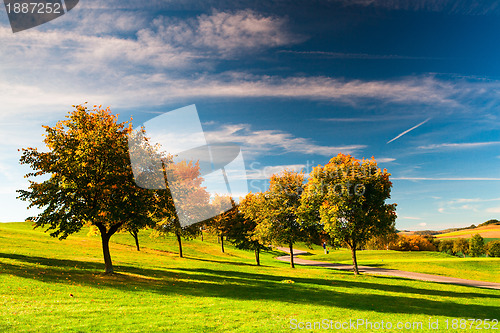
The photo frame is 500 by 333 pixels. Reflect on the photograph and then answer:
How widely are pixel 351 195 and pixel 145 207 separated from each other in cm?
2281

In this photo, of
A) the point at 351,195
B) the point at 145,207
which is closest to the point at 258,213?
the point at 351,195

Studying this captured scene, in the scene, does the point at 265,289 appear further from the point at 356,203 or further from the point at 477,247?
the point at 477,247

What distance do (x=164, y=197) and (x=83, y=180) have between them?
7.68 metres

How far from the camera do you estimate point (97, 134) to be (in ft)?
85.0

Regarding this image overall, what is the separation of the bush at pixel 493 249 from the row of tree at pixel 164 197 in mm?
107006

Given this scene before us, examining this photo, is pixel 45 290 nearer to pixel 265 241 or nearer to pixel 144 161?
pixel 144 161

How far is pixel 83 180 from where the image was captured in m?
24.9

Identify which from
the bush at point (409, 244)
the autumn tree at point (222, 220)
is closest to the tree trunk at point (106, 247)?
the autumn tree at point (222, 220)

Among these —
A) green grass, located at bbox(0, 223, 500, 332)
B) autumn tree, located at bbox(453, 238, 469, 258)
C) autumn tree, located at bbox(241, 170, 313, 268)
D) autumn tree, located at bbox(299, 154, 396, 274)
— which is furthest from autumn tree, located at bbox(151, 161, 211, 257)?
autumn tree, located at bbox(453, 238, 469, 258)

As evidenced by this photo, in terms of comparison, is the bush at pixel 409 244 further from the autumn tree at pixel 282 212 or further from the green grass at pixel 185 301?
the green grass at pixel 185 301

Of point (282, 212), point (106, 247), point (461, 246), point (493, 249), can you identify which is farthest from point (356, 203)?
point (461, 246)

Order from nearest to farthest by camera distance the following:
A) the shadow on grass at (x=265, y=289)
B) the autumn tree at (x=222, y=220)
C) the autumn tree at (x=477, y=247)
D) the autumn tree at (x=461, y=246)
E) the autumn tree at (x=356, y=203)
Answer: the shadow on grass at (x=265, y=289) → the autumn tree at (x=356, y=203) → the autumn tree at (x=222, y=220) → the autumn tree at (x=477, y=247) → the autumn tree at (x=461, y=246)

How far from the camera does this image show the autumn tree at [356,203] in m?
33.4

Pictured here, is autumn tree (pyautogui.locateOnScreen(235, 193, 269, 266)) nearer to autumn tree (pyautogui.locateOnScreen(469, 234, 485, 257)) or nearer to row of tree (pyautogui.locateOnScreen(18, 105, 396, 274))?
row of tree (pyautogui.locateOnScreen(18, 105, 396, 274))
